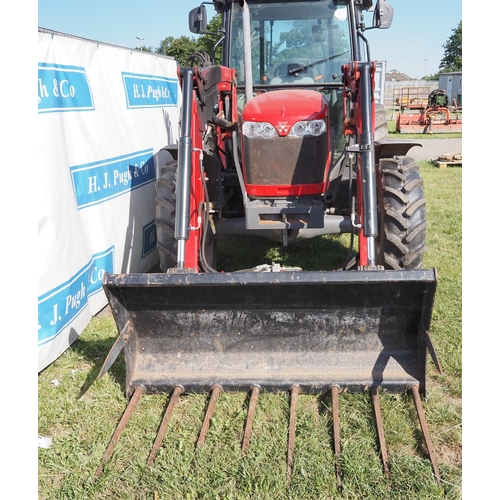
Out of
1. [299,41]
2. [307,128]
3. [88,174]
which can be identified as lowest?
[88,174]

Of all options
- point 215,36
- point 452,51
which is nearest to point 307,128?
point 215,36

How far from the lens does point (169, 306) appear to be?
3.14 m

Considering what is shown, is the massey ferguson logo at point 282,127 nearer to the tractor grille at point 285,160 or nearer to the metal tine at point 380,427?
the tractor grille at point 285,160

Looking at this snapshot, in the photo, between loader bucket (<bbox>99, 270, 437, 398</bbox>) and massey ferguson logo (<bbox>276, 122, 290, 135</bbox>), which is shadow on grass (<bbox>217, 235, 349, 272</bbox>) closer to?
massey ferguson logo (<bbox>276, 122, 290, 135</bbox>)

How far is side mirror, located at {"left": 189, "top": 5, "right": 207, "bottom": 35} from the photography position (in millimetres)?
4719

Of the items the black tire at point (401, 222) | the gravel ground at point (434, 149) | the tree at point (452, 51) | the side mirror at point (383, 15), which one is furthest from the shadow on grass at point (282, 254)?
the tree at point (452, 51)

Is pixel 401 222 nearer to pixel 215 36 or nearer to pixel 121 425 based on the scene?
pixel 121 425

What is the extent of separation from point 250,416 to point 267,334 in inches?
21.6

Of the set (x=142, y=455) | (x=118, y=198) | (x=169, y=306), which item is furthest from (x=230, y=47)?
(x=142, y=455)

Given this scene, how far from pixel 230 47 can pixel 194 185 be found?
1.76 m

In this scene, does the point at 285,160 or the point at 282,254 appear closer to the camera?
the point at 285,160

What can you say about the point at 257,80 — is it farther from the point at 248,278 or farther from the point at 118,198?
the point at 248,278

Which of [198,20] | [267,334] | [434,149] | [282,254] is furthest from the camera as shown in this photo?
[434,149]

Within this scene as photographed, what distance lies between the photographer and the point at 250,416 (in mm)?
2768
